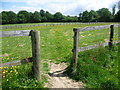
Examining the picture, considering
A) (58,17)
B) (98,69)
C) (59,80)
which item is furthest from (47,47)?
(58,17)

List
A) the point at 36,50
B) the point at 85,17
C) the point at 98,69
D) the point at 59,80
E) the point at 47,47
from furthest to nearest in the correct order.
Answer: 1. the point at 85,17
2. the point at 47,47
3. the point at 98,69
4. the point at 59,80
5. the point at 36,50

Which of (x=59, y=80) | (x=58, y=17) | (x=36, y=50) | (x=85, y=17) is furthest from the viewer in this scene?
(x=58, y=17)

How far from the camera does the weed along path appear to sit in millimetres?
4535

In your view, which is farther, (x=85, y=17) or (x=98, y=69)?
(x=85, y=17)

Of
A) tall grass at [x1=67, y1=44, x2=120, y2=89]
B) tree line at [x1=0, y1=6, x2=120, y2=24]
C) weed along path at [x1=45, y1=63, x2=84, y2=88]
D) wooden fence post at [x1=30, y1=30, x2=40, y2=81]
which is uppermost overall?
tree line at [x1=0, y1=6, x2=120, y2=24]

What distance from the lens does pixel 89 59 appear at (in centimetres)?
589

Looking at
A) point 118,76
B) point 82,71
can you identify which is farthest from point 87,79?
point 118,76

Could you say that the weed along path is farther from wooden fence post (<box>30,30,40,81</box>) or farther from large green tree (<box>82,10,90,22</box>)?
large green tree (<box>82,10,90,22</box>)

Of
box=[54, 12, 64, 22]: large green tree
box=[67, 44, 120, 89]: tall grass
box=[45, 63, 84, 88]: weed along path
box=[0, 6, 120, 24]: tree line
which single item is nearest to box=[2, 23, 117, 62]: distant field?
box=[45, 63, 84, 88]: weed along path

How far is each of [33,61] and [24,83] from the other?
0.82 meters

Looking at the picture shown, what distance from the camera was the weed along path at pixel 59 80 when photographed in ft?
14.9

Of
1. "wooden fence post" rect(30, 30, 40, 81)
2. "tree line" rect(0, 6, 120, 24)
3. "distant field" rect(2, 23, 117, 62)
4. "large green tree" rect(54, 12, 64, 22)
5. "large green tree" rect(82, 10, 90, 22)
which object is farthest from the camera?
"large green tree" rect(54, 12, 64, 22)

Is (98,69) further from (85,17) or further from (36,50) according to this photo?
(85,17)

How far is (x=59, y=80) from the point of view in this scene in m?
4.90
